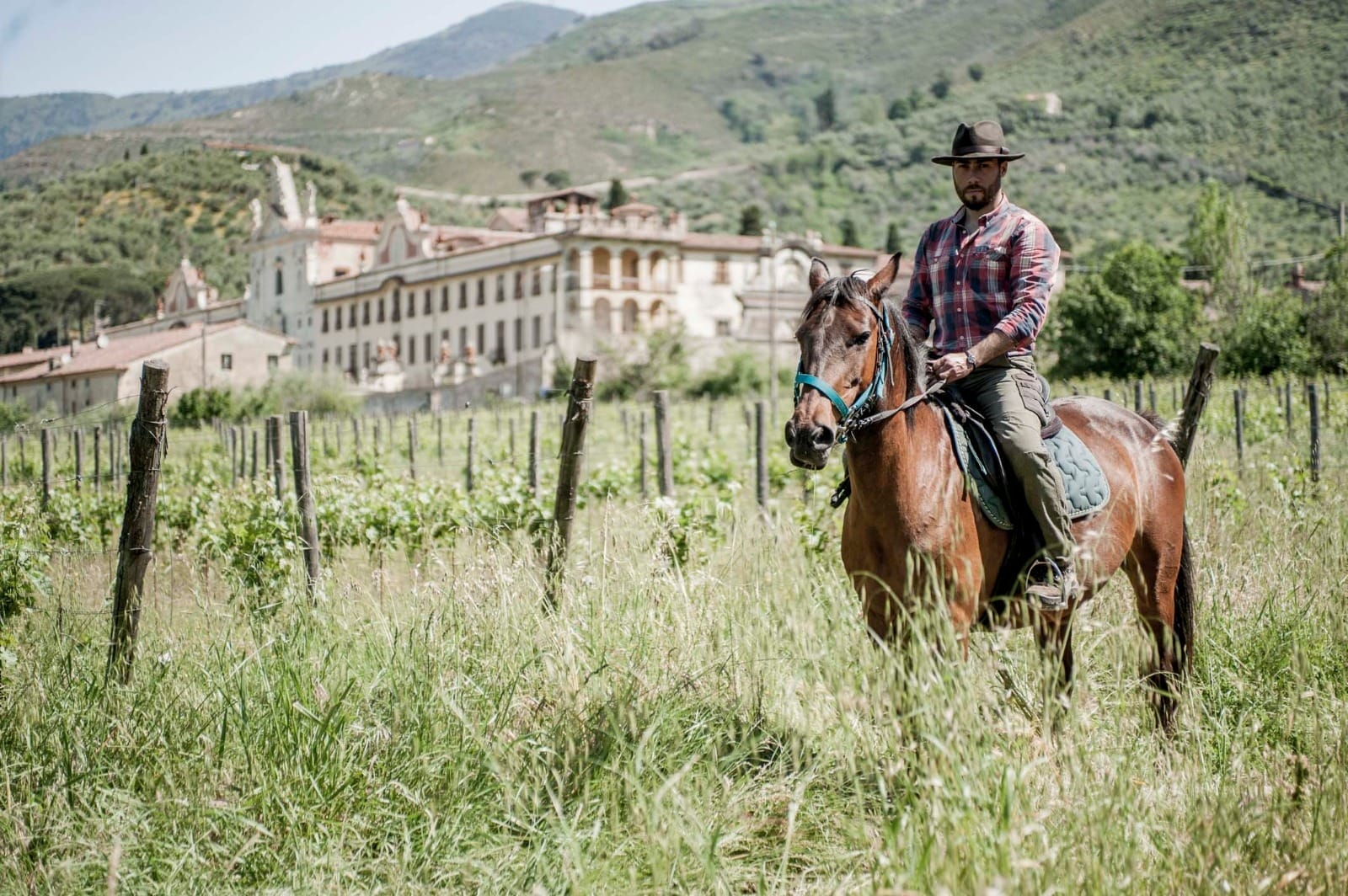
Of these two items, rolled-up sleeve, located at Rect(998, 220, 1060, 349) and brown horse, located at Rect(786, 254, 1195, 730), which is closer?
brown horse, located at Rect(786, 254, 1195, 730)

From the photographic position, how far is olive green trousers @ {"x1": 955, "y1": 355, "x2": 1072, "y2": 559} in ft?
17.1

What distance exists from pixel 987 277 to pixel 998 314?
167mm

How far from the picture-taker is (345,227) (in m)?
91.7

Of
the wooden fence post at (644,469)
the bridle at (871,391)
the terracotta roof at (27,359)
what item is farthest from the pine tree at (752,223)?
the bridle at (871,391)

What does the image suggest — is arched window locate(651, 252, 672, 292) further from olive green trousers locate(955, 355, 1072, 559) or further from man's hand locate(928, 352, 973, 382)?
man's hand locate(928, 352, 973, 382)

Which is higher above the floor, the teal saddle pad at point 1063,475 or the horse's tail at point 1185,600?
the teal saddle pad at point 1063,475

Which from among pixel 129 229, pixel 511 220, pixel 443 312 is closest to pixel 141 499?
pixel 443 312

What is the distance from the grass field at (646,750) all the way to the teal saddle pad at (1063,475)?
0.54 m

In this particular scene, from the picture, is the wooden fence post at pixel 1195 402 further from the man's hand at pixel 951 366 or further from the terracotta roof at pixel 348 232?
the terracotta roof at pixel 348 232

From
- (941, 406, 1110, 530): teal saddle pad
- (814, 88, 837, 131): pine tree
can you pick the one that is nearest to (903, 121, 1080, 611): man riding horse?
(941, 406, 1110, 530): teal saddle pad

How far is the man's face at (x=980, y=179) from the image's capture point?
539 cm

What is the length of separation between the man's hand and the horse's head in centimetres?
22

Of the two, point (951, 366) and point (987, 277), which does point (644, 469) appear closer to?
point (987, 277)

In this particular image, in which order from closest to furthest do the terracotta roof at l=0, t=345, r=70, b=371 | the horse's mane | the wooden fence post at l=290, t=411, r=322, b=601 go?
the horse's mane
the wooden fence post at l=290, t=411, r=322, b=601
the terracotta roof at l=0, t=345, r=70, b=371
